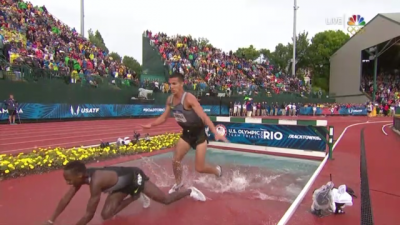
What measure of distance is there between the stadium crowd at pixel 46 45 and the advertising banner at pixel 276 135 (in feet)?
44.3

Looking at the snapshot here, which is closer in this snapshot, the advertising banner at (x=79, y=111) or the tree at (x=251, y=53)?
the advertising banner at (x=79, y=111)

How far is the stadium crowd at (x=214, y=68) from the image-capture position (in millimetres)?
31917

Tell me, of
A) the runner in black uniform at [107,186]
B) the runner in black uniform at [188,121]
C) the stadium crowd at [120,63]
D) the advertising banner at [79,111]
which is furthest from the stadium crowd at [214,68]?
the runner in black uniform at [107,186]

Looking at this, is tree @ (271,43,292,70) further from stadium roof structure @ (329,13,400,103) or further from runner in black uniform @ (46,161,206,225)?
runner in black uniform @ (46,161,206,225)

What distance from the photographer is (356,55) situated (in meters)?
42.9

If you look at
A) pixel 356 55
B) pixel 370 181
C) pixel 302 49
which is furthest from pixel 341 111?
pixel 370 181

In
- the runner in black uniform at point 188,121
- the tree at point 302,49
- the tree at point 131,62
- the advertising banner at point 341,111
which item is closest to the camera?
the runner in black uniform at point 188,121

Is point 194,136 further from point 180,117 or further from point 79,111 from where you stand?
point 79,111

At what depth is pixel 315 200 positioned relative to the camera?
450 cm

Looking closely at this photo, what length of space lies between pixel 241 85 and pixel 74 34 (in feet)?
59.5

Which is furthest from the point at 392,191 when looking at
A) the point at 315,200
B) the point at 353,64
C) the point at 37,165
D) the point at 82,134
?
the point at 353,64

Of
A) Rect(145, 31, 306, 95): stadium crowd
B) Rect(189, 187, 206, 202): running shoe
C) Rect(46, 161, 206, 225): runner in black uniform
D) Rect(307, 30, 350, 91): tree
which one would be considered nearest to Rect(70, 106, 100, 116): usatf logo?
Rect(145, 31, 306, 95): stadium crowd

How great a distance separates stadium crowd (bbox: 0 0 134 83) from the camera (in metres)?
18.6

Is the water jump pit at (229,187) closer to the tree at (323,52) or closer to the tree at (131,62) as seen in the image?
the tree at (323,52)
